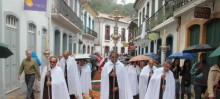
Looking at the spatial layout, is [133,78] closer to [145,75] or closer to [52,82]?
[145,75]

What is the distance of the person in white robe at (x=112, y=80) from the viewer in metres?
7.27

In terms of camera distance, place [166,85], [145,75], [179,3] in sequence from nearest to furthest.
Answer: [166,85]
[145,75]
[179,3]

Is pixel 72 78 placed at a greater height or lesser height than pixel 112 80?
lesser

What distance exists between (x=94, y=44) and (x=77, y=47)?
54.7 ft

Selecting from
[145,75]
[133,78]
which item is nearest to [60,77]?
[145,75]

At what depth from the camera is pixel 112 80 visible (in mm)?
7367

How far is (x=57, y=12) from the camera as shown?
17.6 meters

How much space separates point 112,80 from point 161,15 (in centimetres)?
1220

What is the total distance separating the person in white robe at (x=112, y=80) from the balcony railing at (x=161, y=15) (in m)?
9.55

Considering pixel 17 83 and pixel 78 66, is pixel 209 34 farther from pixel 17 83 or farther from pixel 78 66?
pixel 17 83

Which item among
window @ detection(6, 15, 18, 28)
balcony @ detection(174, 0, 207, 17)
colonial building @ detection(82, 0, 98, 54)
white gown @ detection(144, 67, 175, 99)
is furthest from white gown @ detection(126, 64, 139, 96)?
colonial building @ detection(82, 0, 98, 54)

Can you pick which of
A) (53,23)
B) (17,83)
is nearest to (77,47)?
(53,23)

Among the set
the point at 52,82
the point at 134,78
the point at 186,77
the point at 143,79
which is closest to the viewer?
the point at 52,82

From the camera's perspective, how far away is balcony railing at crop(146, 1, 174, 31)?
1641 centimetres
